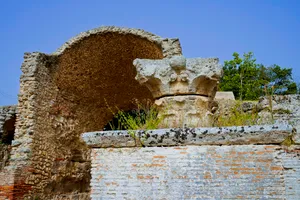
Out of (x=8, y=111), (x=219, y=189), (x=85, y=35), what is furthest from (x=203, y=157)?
(x=8, y=111)

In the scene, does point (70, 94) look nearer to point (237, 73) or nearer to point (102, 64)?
point (102, 64)

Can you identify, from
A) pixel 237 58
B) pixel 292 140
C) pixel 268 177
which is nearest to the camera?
pixel 268 177

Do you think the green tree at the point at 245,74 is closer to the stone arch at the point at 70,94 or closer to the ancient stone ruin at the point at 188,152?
the stone arch at the point at 70,94

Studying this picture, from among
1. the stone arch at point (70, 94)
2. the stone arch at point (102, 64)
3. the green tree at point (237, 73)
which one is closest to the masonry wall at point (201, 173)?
the stone arch at point (70, 94)

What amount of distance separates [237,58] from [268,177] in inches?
897

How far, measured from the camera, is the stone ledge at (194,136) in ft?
9.61

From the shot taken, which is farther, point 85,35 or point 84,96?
point 84,96

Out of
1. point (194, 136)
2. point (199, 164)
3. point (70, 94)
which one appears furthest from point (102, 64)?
point (199, 164)

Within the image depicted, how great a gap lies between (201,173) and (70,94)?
8.10 m

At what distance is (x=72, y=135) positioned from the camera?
415 inches

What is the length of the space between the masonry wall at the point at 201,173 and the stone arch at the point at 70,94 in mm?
5595

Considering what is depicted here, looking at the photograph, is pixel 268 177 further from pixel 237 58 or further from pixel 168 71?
pixel 237 58

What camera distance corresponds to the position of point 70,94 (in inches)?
411

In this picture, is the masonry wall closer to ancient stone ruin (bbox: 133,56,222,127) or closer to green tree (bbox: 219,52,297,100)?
ancient stone ruin (bbox: 133,56,222,127)
